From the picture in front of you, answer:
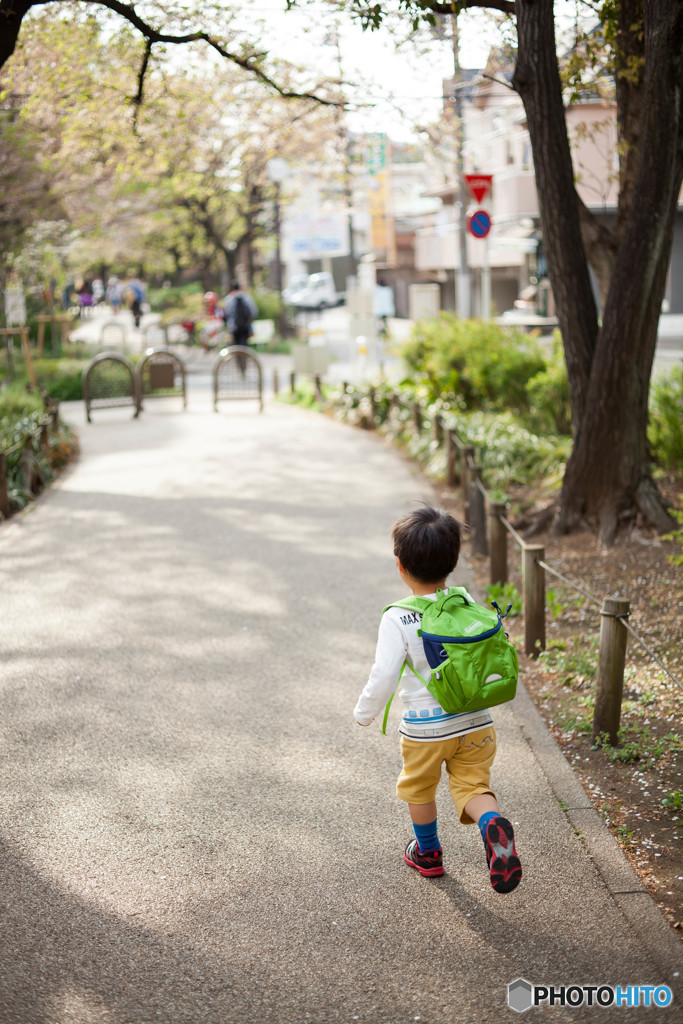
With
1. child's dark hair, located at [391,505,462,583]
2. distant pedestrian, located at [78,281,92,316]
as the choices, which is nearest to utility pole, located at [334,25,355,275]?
child's dark hair, located at [391,505,462,583]

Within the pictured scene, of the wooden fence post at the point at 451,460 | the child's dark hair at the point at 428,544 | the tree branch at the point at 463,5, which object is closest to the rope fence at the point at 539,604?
the wooden fence post at the point at 451,460

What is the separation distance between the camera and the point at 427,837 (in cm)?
340

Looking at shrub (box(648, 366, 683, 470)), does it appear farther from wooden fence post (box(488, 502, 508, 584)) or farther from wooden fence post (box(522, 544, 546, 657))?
wooden fence post (box(522, 544, 546, 657))

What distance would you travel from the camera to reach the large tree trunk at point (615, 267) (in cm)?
636

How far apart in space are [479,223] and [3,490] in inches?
319

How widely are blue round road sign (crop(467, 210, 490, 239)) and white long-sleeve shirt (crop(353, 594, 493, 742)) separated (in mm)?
11687

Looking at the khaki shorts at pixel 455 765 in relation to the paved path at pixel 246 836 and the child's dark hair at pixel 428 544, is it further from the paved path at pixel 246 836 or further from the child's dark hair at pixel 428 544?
the child's dark hair at pixel 428 544

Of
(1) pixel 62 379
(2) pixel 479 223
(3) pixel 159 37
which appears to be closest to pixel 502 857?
(3) pixel 159 37

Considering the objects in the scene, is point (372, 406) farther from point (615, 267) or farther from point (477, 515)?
point (615, 267)

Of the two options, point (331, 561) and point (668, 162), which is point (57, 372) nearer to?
point (331, 561)

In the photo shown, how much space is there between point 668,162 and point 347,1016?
5635 millimetres

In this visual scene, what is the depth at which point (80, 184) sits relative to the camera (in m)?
21.4

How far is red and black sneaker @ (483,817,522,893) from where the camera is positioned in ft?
9.64
